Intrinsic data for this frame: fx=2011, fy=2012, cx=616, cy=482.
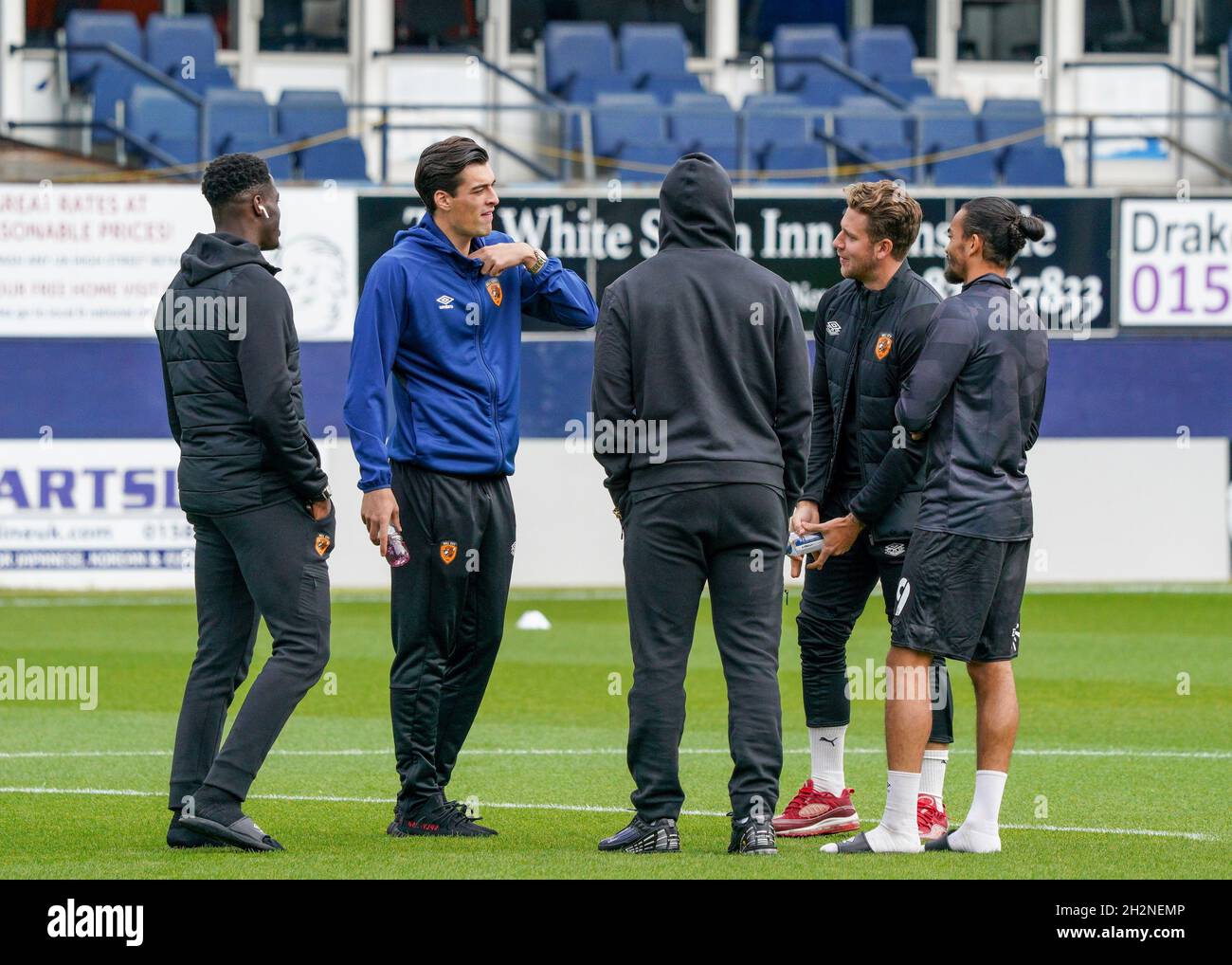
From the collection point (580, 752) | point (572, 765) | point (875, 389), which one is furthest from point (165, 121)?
point (875, 389)

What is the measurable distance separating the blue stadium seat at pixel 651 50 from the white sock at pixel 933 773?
17.2 meters

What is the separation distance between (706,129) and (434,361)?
50.1 feet

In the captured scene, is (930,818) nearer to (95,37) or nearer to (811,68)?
(95,37)

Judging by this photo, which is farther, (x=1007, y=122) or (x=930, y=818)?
(x=1007, y=122)

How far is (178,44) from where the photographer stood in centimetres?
2180

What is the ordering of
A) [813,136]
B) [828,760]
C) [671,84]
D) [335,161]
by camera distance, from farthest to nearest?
[671,84] < [813,136] < [335,161] < [828,760]

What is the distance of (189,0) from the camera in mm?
22984

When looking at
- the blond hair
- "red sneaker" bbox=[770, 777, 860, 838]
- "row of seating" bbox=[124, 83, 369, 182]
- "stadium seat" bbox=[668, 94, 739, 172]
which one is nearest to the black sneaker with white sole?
"red sneaker" bbox=[770, 777, 860, 838]

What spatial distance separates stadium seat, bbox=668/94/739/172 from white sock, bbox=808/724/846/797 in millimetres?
14522

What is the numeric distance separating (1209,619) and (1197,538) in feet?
13.6

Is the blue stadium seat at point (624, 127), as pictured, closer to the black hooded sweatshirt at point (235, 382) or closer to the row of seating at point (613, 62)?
the row of seating at point (613, 62)

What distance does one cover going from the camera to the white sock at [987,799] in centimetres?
623
